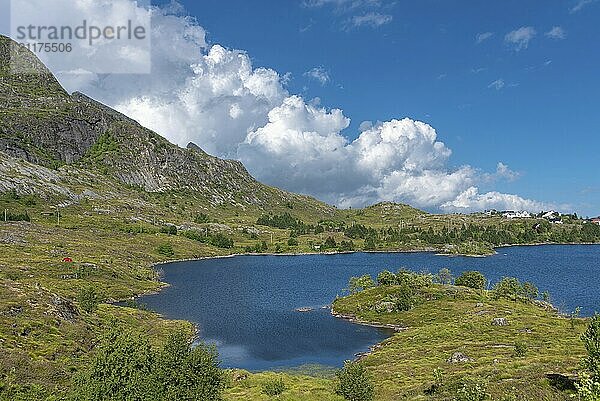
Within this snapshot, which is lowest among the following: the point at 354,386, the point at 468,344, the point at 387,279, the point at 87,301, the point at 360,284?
the point at 468,344

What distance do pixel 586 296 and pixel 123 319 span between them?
173453 millimetres

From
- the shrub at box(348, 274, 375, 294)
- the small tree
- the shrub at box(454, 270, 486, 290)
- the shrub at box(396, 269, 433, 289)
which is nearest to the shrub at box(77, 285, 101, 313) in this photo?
the small tree

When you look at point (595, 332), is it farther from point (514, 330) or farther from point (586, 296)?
point (586, 296)

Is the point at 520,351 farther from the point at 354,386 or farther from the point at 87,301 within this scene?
the point at 87,301

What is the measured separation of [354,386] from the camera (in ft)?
259

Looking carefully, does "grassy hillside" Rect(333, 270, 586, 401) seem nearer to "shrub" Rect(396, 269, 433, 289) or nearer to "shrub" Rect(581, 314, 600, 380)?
"shrub" Rect(396, 269, 433, 289)

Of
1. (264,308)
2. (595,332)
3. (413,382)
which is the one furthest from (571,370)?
(264,308)

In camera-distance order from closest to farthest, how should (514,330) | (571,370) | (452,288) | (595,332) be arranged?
1. (595,332)
2. (571,370)
3. (514,330)
4. (452,288)

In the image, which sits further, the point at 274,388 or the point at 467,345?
the point at 467,345

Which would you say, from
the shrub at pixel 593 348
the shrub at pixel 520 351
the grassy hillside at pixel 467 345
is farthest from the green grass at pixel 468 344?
the shrub at pixel 593 348

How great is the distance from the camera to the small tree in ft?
257

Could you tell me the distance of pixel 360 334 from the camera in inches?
5674

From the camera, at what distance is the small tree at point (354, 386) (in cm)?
7831

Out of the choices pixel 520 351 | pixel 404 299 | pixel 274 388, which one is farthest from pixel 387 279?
pixel 274 388
